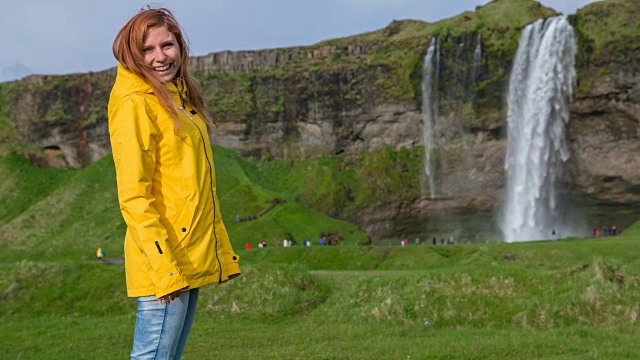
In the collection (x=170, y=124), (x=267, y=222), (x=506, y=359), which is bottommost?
(x=267, y=222)

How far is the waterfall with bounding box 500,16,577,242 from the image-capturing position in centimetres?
6206

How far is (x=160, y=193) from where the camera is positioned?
192 inches

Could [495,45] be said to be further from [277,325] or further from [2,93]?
[2,93]

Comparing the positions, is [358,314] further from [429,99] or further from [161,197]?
[429,99]

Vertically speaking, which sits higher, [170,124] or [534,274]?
[170,124]

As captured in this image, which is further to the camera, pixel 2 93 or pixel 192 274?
pixel 2 93

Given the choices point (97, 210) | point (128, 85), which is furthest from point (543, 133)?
point (128, 85)

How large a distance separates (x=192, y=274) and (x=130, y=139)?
1066 millimetres

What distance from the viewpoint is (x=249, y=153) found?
266 feet

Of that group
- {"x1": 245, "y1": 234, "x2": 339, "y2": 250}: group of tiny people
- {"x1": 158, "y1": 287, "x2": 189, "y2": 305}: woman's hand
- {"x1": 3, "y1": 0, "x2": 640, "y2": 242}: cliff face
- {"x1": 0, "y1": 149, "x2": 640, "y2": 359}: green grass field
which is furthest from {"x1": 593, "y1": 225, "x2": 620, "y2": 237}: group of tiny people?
{"x1": 158, "y1": 287, "x2": 189, "y2": 305}: woman's hand

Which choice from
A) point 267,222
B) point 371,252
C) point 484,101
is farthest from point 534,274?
point 484,101

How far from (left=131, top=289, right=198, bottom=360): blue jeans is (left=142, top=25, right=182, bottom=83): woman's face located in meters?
1.74

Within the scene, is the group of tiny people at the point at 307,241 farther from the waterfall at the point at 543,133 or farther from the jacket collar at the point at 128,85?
the jacket collar at the point at 128,85

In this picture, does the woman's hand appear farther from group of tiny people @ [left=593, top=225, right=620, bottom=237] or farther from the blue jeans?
group of tiny people @ [left=593, top=225, right=620, bottom=237]
